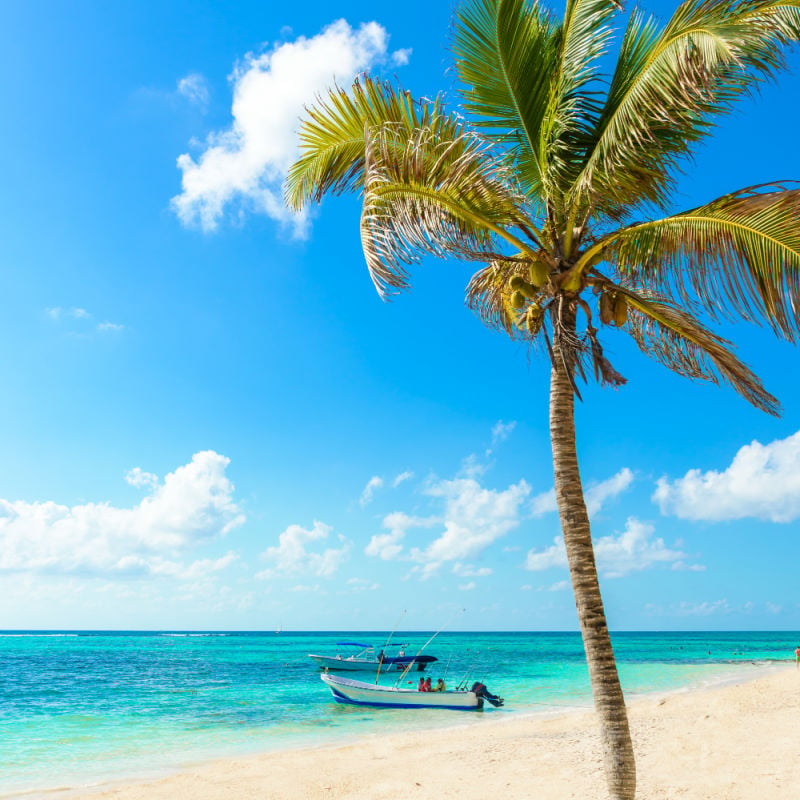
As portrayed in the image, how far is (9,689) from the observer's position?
116 feet

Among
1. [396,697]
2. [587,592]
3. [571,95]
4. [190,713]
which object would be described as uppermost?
[571,95]

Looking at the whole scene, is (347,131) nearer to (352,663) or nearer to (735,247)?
(735,247)

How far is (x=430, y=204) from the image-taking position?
550 cm

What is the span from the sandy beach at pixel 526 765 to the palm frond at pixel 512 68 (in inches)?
313

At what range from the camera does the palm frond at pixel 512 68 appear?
565 cm

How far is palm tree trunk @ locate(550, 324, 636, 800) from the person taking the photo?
5.10 meters

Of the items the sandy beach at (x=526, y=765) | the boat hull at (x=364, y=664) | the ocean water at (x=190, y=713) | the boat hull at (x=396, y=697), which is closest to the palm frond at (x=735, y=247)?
the sandy beach at (x=526, y=765)

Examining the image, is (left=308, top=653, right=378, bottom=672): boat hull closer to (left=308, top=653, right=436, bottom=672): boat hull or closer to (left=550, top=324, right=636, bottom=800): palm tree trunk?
(left=308, top=653, right=436, bottom=672): boat hull

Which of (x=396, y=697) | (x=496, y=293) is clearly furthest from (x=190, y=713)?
(x=496, y=293)

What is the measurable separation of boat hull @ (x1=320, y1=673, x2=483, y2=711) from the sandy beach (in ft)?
12.4

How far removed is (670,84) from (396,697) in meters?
21.0

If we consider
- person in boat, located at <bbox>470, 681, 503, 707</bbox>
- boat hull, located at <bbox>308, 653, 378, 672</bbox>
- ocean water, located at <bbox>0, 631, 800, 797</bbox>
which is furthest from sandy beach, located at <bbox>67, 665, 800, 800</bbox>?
boat hull, located at <bbox>308, 653, 378, 672</bbox>

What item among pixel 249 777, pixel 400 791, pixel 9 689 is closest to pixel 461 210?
pixel 400 791

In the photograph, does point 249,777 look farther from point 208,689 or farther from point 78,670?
point 78,670
